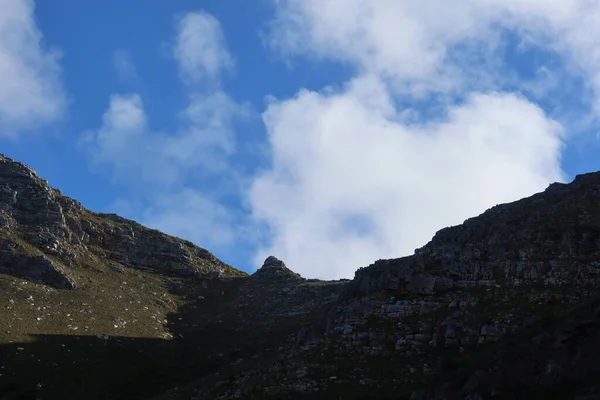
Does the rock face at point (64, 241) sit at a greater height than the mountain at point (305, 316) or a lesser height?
greater

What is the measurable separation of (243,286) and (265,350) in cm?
3812

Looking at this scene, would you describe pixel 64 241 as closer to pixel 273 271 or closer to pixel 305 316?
pixel 273 271

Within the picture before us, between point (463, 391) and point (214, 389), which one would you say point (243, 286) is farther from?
point (463, 391)

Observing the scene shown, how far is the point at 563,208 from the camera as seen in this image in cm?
5444

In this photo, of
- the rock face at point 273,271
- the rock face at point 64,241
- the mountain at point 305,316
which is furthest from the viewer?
the rock face at point 273,271

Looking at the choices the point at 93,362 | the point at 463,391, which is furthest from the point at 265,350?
the point at 463,391

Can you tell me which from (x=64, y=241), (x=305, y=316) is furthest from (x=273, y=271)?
(x=64, y=241)

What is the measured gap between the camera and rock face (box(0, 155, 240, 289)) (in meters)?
91.5

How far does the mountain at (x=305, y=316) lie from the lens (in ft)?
105

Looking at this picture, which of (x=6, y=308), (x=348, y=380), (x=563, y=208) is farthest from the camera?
(x=6, y=308)

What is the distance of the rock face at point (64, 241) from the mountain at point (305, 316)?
0.29m

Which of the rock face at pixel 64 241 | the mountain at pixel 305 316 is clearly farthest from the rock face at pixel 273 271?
the rock face at pixel 64 241

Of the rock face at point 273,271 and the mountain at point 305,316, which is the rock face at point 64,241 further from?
the rock face at point 273,271

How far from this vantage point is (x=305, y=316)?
84.6 meters
